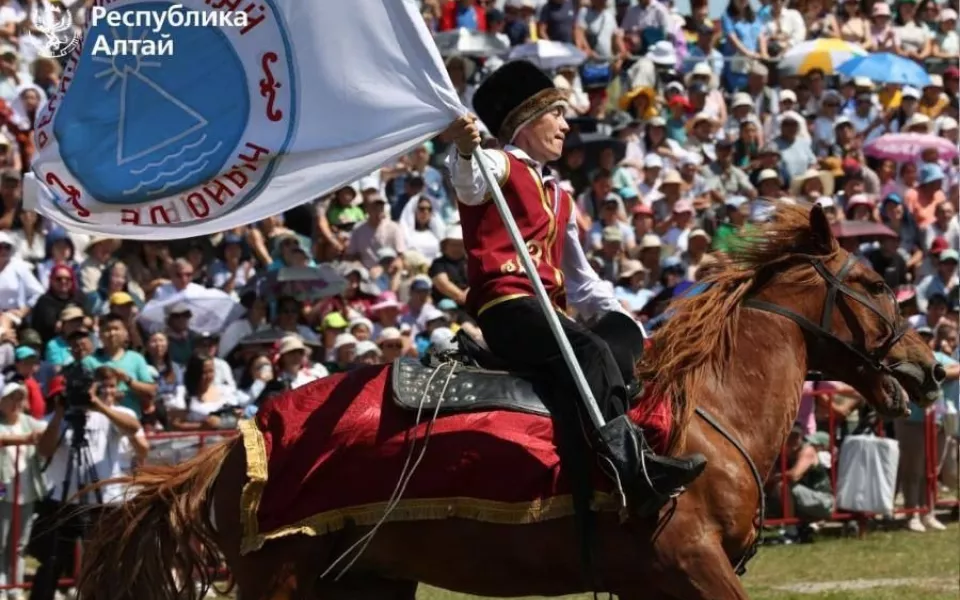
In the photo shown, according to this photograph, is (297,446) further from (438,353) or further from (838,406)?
(838,406)

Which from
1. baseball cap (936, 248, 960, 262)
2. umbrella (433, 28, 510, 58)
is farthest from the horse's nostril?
umbrella (433, 28, 510, 58)

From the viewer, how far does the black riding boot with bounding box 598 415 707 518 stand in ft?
23.5

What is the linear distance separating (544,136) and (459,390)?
3.84 feet

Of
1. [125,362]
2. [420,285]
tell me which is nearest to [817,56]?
[420,285]

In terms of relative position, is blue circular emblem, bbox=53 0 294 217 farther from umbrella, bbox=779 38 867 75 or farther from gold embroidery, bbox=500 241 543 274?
umbrella, bbox=779 38 867 75

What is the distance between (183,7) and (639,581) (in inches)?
122

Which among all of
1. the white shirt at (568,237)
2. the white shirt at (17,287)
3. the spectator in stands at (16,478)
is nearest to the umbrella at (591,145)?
the white shirt at (17,287)

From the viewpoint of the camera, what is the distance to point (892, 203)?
1931 centimetres

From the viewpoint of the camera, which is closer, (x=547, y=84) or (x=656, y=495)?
(x=656, y=495)

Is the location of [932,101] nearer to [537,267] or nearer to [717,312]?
[717,312]

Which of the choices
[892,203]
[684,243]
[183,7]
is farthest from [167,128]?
[892,203]

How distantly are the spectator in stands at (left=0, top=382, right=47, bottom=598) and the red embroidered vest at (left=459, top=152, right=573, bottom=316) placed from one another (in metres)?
5.36

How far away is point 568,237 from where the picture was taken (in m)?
7.91

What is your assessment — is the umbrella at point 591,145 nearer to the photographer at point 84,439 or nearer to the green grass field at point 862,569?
the green grass field at point 862,569
